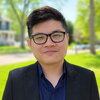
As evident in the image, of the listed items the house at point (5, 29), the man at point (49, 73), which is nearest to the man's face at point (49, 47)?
the man at point (49, 73)

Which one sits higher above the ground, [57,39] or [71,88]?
[57,39]

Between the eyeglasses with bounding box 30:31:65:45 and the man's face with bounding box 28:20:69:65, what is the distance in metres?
0.02

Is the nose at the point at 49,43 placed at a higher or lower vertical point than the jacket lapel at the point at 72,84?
higher

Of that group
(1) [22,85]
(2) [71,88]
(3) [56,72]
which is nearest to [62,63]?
(3) [56,72]

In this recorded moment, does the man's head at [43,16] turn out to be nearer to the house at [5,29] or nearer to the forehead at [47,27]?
the forehead at [47,27]

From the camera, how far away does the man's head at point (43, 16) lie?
1.85m

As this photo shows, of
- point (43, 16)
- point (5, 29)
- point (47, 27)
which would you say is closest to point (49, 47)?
point (47, 27)

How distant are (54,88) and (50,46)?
333 mm

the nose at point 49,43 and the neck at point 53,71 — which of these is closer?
the nose at point 49,43

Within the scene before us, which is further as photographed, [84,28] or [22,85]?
[84,28]

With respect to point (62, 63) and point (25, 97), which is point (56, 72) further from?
point (25, 97)

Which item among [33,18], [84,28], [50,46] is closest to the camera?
[50,46]

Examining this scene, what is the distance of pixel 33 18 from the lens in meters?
1.88

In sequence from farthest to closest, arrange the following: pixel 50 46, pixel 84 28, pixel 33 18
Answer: pixel 84 28 < pixel 33 18 < pixel 50 46
